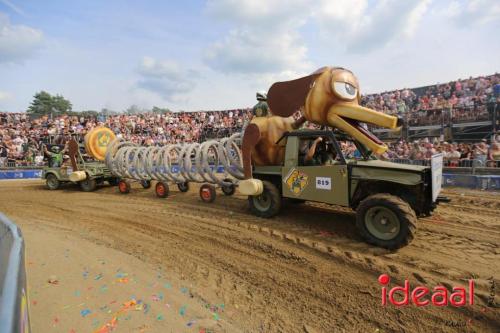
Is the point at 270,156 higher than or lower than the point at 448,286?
higher

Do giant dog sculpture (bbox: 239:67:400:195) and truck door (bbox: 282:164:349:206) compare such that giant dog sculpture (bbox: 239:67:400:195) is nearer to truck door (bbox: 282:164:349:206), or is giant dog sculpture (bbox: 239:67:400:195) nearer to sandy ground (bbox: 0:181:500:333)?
truck door (bbox: 282:164:349:206)

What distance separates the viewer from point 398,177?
495 centimetres

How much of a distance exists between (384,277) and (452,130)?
14452mm

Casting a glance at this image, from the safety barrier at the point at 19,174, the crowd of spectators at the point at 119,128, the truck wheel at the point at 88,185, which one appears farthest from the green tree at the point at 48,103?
the truck wheel at the point at 88,185

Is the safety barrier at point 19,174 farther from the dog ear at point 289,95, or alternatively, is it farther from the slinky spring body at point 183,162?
the dog ear at point 289,95

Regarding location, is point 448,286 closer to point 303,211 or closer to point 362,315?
point 362,315

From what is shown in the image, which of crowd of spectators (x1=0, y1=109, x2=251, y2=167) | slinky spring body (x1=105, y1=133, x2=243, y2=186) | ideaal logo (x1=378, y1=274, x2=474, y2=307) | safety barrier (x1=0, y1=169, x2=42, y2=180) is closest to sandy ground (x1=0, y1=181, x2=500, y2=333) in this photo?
ideaal logo (x1=378, y1=274, x2=474, y2=307)

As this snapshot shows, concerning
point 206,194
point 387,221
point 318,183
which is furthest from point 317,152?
point 206,194

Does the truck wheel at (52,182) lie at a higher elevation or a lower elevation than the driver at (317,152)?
lower

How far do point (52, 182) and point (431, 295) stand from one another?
13425 millimetres

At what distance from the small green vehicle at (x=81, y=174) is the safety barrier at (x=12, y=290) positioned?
9.75m

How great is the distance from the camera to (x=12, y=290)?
1.39 m

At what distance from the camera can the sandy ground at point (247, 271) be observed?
318cm

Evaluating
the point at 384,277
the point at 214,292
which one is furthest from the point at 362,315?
the point at 214,292
